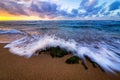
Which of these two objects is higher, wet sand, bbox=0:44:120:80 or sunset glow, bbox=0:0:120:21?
sunset glow, bbox=0:0:120:21

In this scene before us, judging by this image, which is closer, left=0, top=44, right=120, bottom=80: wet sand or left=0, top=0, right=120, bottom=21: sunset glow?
left=0, top=44, right=120, bottom=80: wet sand

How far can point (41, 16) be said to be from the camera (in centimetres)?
700

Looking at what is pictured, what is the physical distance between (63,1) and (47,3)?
2.27 feet

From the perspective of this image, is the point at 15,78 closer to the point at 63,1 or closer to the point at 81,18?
the point at 63,1

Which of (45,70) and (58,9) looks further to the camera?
(58,9)

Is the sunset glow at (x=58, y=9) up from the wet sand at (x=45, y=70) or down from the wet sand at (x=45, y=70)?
up

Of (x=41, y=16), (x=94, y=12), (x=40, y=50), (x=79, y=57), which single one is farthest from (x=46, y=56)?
(x=94, y=12)

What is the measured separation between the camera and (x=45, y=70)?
289 centimetres

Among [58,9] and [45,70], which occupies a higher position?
[58,9]

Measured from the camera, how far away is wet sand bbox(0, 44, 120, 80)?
269 cm

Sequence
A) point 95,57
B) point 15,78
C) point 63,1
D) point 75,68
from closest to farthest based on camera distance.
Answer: point 15,78
point 75,68
point 95,57
point 63,1

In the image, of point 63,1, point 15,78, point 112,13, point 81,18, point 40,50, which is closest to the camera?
point 15,78

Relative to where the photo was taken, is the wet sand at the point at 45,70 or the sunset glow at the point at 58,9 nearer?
the wet sand at the point at 45,70

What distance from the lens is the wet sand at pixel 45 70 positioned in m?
2.69
